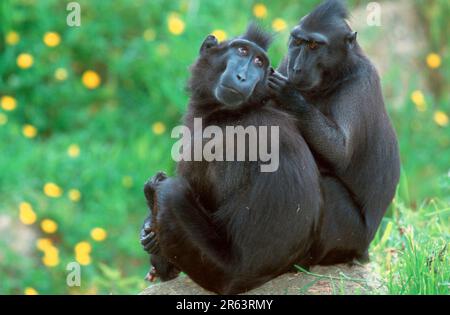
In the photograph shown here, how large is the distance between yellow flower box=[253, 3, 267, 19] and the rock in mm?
4733

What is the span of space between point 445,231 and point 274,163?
180cm

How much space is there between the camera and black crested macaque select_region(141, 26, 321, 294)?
4.79 meters

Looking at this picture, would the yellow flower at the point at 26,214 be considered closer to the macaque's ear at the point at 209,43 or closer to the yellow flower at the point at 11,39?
the yellow flower at the point at 11,39

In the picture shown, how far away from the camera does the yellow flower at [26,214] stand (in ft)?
26.8

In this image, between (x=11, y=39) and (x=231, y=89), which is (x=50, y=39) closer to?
(x=11, y=39)

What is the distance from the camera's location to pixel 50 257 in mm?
7988

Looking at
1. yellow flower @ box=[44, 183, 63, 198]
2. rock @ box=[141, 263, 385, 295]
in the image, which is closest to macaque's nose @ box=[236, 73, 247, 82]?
rock @ box=[141, 263, 385, 295]

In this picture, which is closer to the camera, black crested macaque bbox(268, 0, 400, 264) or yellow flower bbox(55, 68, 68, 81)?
black crested macaque bbox(268, 0, 400, 264)

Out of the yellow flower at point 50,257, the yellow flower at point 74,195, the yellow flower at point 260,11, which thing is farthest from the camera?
the yellow flower at point 260,11

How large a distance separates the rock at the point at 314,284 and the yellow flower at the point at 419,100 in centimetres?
444

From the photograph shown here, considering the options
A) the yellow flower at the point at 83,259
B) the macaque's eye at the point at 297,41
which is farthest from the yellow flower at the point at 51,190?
the macaque's eye at the point at 297,41

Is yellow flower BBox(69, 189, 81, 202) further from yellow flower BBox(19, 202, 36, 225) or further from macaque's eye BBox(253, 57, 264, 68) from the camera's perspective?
macaque's eye BBox(253, 57, 264, 68)

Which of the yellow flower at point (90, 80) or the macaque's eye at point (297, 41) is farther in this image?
the yellow flower at point (90, 80)

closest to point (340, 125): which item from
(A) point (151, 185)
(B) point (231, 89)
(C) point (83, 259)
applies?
(B) point (231, 89)
